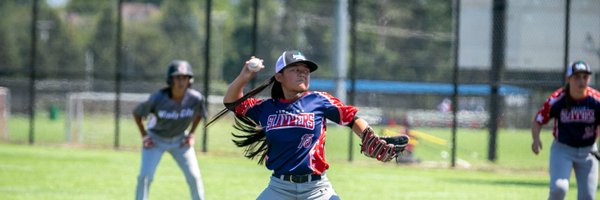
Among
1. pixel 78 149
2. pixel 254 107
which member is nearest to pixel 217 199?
pixel 254 107

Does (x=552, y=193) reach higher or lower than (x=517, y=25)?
lower

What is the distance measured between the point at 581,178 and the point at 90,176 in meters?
9.23

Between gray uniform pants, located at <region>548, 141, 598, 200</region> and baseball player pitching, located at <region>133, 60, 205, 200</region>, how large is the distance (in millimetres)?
4259

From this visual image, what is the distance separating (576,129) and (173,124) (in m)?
4.98

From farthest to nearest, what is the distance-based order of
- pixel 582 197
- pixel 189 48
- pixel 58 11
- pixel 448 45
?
pixel 58 11 → pixel 189 48 → pixel 448 45 → pixel 582 197

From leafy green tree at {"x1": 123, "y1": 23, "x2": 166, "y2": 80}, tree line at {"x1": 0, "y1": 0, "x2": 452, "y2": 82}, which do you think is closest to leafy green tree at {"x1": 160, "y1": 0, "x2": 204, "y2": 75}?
tree line at {"x1": 0, "y1": 0, "x2": 452, "y2": 82}

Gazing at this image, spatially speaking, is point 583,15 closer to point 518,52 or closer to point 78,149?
point 518,52

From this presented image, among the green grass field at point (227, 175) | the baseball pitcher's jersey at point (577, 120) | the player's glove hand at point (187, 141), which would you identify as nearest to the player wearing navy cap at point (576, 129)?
the baseball pitcher's jersey at point (577, 120)

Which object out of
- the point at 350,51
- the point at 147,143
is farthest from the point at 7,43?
the point at 147,143

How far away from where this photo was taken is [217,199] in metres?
13.5

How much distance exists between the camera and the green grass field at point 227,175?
14.5 m

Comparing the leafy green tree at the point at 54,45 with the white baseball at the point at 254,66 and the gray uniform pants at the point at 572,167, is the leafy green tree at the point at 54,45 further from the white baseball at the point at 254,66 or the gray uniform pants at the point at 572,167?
the white baseball at the point at 254,66

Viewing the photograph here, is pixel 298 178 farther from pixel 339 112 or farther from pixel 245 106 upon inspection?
pixel 245 106

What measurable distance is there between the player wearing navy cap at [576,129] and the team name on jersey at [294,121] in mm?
4255
